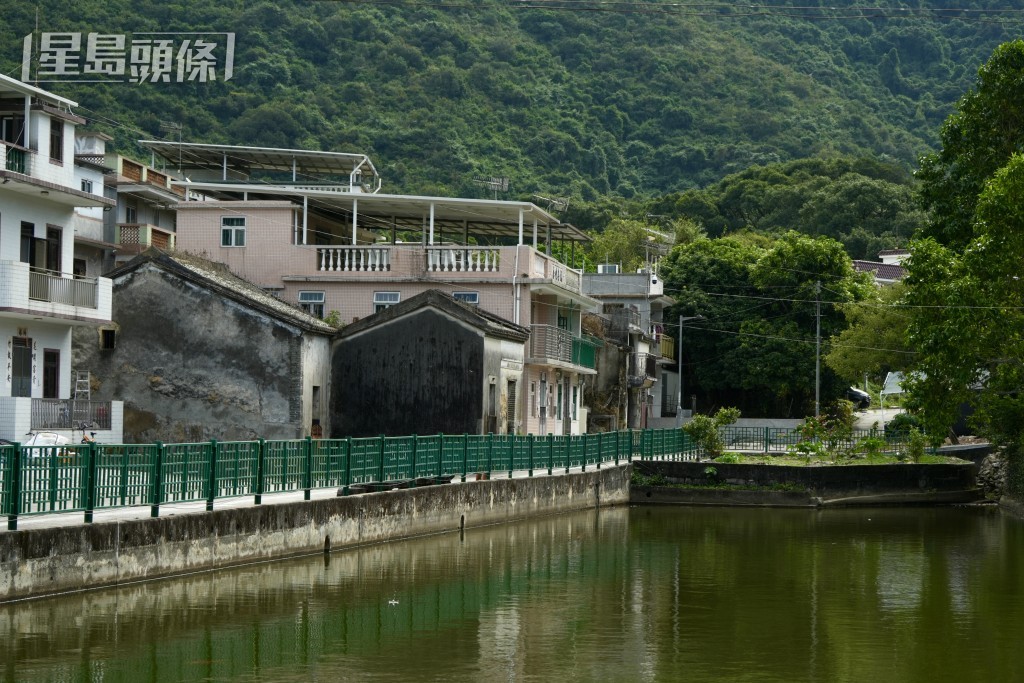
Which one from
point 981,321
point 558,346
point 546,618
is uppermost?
point 981,321

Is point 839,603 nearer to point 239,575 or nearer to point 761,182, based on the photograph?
point 239,575

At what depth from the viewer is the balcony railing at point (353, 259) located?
152 ft

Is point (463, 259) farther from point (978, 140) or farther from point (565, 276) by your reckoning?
point (978, 140)

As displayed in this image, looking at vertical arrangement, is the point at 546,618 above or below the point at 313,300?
below

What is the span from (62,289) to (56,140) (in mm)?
3709

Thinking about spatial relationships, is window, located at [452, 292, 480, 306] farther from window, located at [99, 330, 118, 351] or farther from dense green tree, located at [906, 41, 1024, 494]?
dense green tree, located at [906, 41, 1024, 494]

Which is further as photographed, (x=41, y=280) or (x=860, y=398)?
(x=860, y=398)

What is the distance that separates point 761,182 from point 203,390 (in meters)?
80.6

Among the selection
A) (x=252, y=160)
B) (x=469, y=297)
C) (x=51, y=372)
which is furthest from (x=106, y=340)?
(x=252, y=160)

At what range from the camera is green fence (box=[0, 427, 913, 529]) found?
1888 centimetres

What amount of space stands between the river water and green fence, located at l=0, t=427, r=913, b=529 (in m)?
1.39

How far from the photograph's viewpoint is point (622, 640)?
17.6 m

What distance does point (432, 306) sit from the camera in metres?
39.2

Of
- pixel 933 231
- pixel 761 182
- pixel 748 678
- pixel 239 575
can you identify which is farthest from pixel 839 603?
pixel 761 182
